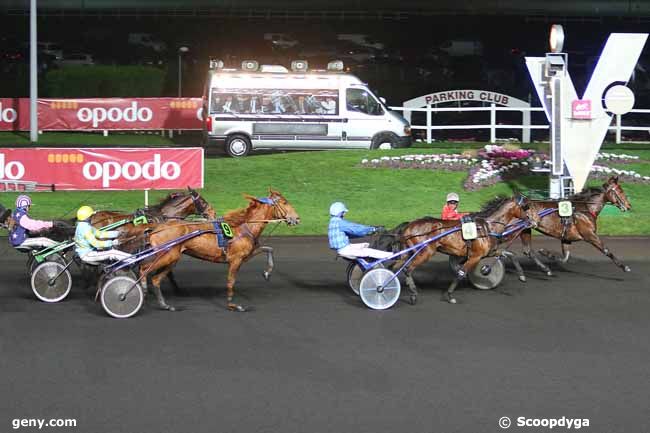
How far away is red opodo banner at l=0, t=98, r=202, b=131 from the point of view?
3244cm

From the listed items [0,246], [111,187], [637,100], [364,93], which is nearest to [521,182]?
[364,93]

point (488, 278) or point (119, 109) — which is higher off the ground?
point (119, 109)

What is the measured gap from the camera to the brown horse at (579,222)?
16188 mm

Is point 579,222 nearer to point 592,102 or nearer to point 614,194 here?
point 614,194

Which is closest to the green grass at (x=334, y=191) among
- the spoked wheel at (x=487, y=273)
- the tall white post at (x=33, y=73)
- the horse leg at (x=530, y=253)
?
the horse leg at (x=530, y=253)

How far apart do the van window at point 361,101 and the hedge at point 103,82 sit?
12099mm

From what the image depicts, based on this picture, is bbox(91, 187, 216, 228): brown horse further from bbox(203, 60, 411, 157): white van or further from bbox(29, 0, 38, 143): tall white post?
bbox(29, 0, 38, 143): tall white post

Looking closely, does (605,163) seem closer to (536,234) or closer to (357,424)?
(536,234)

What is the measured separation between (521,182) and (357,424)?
17.0 m

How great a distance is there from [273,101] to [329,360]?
18.1 m

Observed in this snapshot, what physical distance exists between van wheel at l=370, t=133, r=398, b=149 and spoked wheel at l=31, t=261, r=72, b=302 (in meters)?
16.0

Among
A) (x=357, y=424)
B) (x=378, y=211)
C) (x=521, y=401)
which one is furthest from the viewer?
(x=378, y=211)

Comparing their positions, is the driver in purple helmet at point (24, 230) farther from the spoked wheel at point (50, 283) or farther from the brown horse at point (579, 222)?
the brown horse at point (579, 222)

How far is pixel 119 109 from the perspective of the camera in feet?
107
